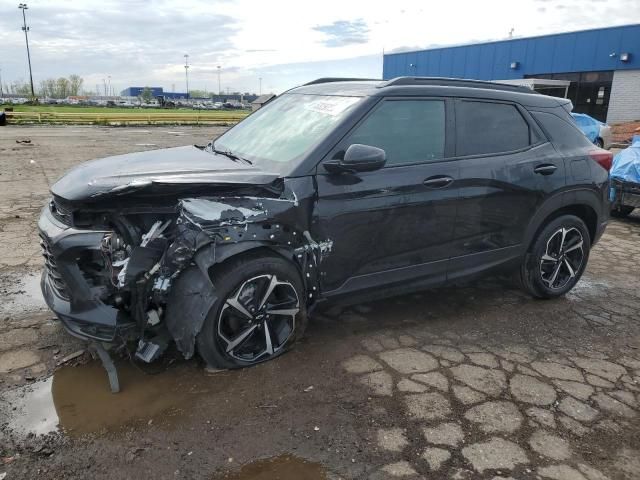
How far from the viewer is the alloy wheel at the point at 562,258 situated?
15.1 ft

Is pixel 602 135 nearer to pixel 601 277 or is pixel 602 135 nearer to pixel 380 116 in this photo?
pixel 601 277

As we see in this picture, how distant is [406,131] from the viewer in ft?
12.3

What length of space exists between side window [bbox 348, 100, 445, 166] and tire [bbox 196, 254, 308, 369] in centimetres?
107

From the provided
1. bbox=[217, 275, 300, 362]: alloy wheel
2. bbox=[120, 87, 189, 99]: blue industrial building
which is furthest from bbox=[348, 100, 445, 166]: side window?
bbox=[120, 87, 189, 99]: blue industrial building

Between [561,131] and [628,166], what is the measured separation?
3860 mm

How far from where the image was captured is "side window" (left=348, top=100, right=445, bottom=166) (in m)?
3.62

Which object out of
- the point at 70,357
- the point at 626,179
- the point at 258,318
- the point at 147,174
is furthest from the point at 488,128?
the point at 626,179

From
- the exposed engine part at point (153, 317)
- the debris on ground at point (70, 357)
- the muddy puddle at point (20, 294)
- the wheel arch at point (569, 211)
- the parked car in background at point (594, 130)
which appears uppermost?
the parked car in background at point (594, 130)

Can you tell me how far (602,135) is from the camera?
15992 mm

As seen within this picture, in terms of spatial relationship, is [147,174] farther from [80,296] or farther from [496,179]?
[496,179]

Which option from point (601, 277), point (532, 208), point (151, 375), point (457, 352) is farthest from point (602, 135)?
point (151, 375)

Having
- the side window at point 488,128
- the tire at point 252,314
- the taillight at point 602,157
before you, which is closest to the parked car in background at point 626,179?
the taillight at point 602,157

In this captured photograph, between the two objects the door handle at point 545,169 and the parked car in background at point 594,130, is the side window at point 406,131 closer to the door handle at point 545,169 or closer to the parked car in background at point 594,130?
the door handle at point 545,169

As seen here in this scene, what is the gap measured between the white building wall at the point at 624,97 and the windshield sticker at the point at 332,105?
28.1 metres
